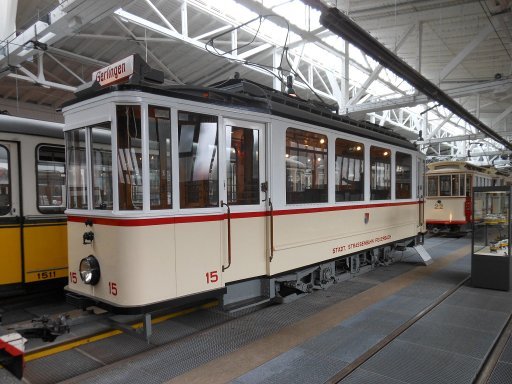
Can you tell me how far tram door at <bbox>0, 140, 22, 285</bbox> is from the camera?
17.8 ft

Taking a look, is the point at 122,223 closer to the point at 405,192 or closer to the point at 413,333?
the point at 413,333

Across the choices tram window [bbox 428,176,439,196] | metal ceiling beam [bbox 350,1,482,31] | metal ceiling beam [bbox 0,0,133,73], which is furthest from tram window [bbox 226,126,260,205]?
tram window [bbox 428,176,439,196]

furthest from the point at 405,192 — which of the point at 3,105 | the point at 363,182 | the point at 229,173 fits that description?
the point at 3,105

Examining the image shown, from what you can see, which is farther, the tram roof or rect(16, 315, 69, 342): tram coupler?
rect(16, 315, 69, 342): tram coupler

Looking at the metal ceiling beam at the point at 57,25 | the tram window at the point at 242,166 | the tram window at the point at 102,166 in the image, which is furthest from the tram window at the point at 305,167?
the metal ceiling beam at the point at 57,25

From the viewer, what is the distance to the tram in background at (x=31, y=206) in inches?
217

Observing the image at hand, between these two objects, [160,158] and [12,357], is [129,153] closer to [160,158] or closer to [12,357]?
[160,158]

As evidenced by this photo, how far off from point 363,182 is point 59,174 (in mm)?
5150

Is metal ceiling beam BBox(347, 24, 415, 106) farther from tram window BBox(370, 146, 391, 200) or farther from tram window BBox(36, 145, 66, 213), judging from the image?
tram window BBox(36, 145, 66, 213)

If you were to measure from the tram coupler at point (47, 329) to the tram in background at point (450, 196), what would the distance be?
14146 mm

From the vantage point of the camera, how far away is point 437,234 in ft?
51.0

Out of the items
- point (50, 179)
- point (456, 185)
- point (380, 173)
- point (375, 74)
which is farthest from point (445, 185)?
point (50, 179)

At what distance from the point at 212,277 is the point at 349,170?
3309mm

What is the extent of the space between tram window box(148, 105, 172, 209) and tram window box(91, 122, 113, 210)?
1.43 feet
